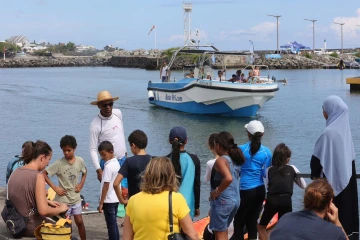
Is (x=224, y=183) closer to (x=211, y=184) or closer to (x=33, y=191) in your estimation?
(x=211, y=184)

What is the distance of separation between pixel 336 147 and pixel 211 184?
1427 millimetres

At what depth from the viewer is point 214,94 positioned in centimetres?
2781

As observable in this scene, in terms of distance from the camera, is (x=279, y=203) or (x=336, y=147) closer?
(x=336, y=147)

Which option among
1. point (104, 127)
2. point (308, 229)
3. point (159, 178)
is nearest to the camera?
point (308, 229)

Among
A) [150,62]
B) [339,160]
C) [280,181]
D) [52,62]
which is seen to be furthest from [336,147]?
[52,62]

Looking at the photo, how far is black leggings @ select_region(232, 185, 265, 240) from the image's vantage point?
6.81 m

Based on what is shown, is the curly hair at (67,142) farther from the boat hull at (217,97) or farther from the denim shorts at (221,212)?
the boat hull at (217,97)

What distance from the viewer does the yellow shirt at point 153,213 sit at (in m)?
4.55

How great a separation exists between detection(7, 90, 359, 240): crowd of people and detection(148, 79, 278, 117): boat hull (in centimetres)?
1882

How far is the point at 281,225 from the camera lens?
438cm

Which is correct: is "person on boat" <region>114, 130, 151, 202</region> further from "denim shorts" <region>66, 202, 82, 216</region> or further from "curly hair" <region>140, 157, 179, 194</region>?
"curly hair" <region>140, 157, 179, 194</region>

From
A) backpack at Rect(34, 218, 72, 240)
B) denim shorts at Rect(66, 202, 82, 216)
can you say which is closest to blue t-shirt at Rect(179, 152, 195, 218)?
backpack at Rect(34, 218, 72, 240)

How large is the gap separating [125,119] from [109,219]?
79.5 feet

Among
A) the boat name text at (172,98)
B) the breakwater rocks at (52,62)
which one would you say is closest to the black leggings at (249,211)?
the boat name text at (172,98)
